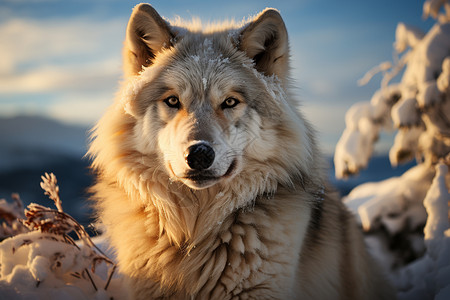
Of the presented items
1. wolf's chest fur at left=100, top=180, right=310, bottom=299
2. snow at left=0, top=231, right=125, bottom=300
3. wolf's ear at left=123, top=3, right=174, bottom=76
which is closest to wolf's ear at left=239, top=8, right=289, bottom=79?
wolf's ear at left=123, top=3, right=174, bottom=76

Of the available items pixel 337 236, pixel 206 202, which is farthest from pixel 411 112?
pixel 206 202

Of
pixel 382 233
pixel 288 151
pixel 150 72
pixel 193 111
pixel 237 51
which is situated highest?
pixel 237 51

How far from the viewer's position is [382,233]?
17.6 feet

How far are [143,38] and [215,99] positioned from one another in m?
0.90

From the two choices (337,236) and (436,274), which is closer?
(337,236)

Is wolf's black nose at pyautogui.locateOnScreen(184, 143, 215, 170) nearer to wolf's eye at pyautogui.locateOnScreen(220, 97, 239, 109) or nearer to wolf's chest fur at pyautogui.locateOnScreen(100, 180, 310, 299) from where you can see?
wolf's eye at pyautogui.locateOnScreen(220, 97, 239, 109)

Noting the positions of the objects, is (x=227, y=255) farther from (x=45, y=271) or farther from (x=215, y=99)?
(x=45, y=271)

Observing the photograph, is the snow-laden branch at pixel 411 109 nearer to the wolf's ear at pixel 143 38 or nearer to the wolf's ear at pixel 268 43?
the wolf's ear at pixel 268 43

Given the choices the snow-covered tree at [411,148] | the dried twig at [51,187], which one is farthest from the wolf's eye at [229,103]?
the snow-covered tree at [411,148]

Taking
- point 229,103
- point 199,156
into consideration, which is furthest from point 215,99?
point 199,156

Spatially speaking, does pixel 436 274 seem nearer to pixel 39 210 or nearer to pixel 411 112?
pixel 411 112

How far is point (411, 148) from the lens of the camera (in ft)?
17.9

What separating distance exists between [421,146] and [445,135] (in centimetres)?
59

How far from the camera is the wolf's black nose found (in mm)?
2002
